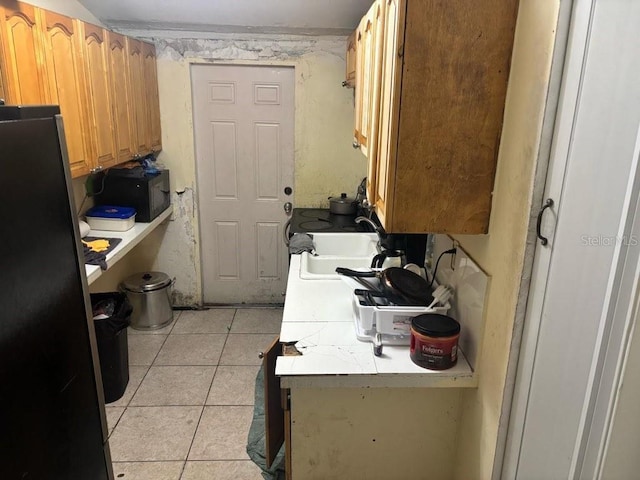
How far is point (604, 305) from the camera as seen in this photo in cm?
93

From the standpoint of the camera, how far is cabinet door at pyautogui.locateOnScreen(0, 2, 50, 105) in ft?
5.86

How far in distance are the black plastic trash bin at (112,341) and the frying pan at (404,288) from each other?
5.43ft

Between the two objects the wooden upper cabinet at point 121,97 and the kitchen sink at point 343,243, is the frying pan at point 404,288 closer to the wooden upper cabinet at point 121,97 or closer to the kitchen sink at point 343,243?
the kitchen sink at point 343,243

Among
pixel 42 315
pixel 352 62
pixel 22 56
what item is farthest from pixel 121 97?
pixel 42 315

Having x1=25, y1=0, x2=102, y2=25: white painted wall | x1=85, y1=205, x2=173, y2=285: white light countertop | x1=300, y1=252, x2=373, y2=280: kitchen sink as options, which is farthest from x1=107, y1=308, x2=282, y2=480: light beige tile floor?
x1=25, y1=0, x2=102, y2=25: white painted wall

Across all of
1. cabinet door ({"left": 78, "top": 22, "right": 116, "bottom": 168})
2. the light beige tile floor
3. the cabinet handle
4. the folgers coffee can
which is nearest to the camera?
the cabinet handle

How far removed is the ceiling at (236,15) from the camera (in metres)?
2.99

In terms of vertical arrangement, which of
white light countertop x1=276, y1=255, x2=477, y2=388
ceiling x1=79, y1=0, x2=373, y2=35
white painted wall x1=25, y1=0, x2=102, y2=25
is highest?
ceiling x1=79, y1=0, x2=373, y2=35

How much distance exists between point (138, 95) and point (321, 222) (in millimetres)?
1502

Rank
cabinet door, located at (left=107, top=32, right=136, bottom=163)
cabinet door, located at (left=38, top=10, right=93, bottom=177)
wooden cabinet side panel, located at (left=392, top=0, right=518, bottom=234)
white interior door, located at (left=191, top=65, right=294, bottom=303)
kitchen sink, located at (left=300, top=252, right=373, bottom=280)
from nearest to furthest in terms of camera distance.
Answer: wooden cabinet side panel, located at (left=392, top=0, right=518, bottom=234) → cabinet door, located at (left=38, top=10, right=93, bottom=177) → kitchen sink, located at (left=300, top=252, right=373, bottom=280) → cabinet door, located at (left=107, top=32, right=136, bottom=163) → white interior door, located at (left=191, top=65, right=294, bottom=303)

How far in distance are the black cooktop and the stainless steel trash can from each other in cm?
114

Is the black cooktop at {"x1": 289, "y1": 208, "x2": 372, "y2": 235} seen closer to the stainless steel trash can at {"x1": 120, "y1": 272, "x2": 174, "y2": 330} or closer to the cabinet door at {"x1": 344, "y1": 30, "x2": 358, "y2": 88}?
the cabinet door at {"x1": 344, "y1": 30, "x2": 358, "y2": 88}

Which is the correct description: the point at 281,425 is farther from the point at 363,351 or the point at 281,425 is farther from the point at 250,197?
the point at 250,197

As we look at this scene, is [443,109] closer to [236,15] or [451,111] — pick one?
[451,111]
